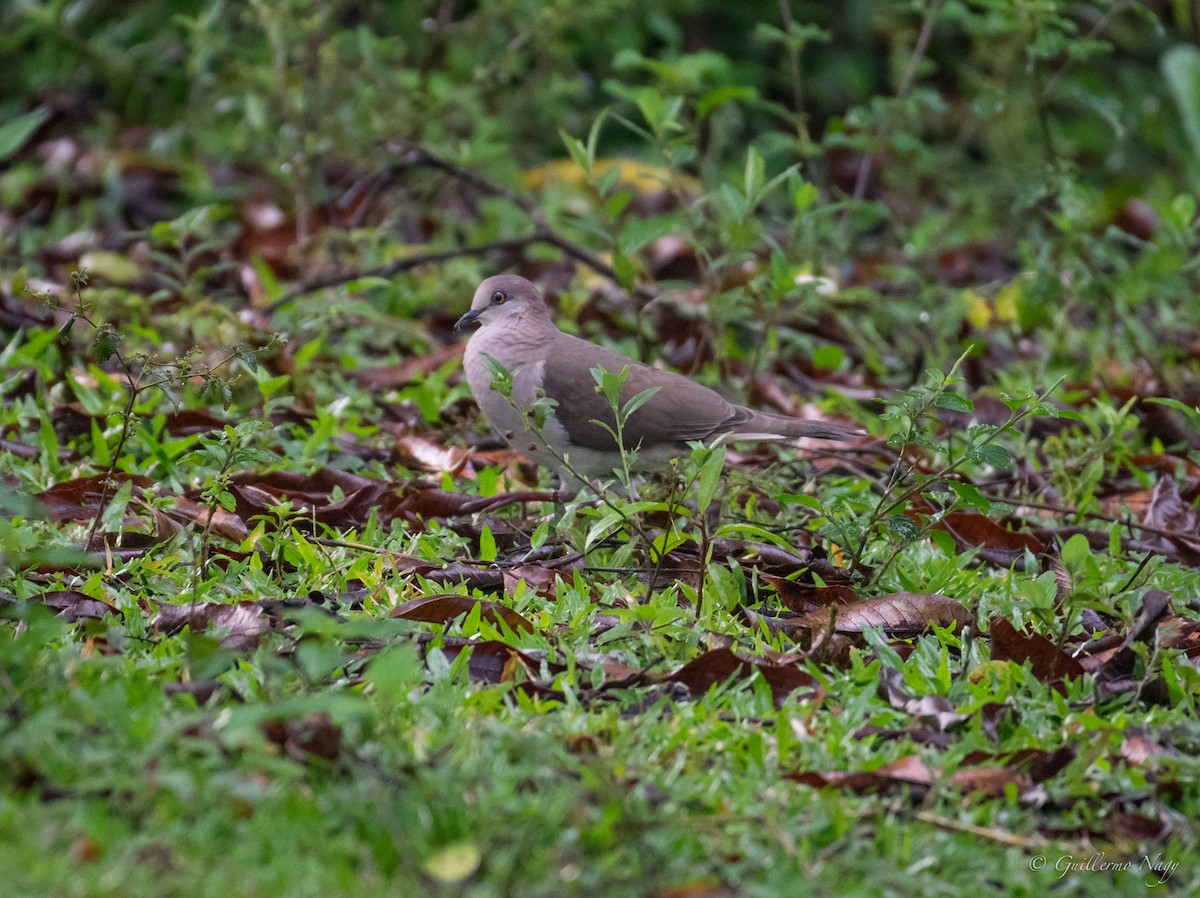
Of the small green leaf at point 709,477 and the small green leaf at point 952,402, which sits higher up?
the small green leaf at point 952,402

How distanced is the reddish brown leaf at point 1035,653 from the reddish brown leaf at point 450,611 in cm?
122

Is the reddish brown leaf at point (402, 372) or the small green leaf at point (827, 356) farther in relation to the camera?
the small green leaf at point (827, 356)

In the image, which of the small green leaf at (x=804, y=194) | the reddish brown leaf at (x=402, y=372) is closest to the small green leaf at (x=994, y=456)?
the small green leaf at (x=804, y=194)

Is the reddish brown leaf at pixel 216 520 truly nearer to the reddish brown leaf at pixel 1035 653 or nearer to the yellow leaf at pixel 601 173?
the reddish brown leaf at pixel 1035 653

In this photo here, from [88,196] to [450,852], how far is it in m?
6.31

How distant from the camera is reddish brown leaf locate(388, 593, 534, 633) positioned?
12.1ft

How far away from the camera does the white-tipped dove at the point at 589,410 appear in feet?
15.5

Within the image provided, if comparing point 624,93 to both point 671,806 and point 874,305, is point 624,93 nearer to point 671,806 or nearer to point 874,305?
point 874,305

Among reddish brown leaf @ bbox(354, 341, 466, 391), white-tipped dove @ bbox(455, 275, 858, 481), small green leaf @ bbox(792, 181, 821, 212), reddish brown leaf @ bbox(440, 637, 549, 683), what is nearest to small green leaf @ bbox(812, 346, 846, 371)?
small green leaf @ bbox(792, 181, 821, 212)

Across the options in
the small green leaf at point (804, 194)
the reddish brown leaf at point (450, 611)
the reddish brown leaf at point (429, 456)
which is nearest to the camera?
the reddish brown leaf at point (450, 611)

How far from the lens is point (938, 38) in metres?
10.1

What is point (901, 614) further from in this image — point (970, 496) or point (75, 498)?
point (75, 498)

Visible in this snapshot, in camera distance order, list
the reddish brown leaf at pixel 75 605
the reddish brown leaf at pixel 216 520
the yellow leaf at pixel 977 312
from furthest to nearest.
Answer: the yellow leaf at pixel 977 312 < the reddish brown leaf at pixel 216 520 < the reddish brown leaf at pixel 75 605

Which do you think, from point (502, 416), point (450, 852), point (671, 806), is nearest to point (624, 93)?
point (502, 416)
